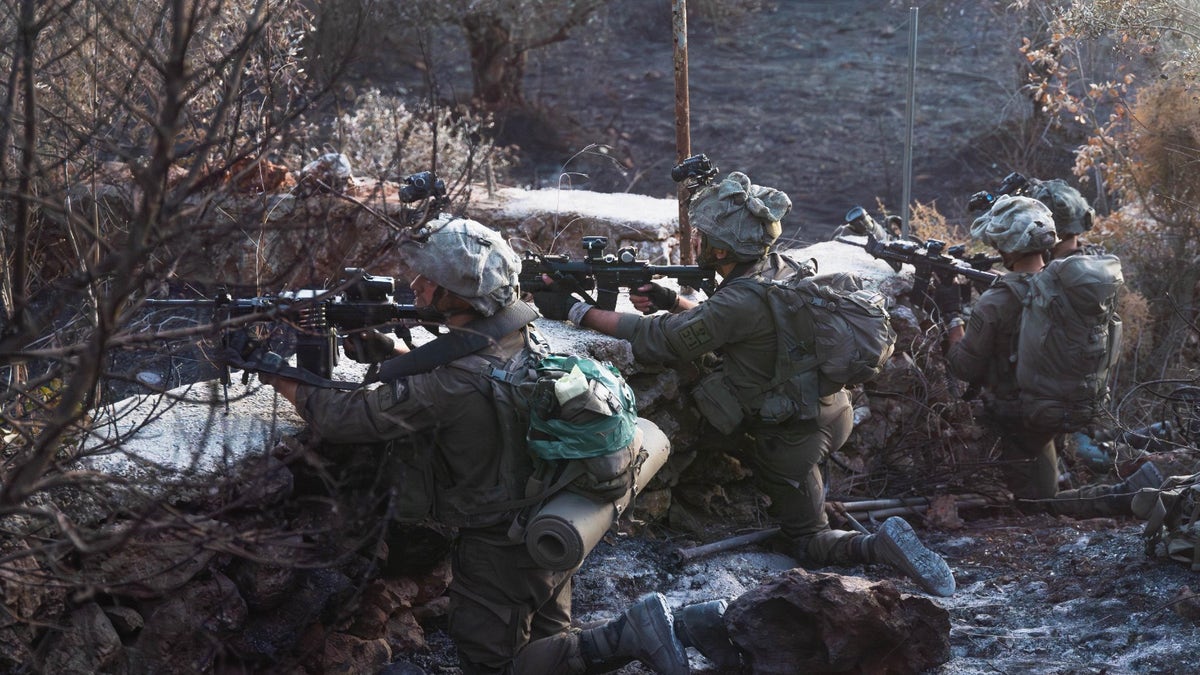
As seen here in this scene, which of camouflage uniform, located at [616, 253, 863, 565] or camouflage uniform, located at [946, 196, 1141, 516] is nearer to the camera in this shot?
camouflage uniform, located at [616, 253, 863, 565]

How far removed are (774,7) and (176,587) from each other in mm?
17793

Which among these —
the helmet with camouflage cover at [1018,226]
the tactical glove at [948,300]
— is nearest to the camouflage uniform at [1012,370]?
the helmet with camouflage cover at [1018,226]

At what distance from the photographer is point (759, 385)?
5867 mm

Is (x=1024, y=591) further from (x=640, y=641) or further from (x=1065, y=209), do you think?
(x=1065, y=209)

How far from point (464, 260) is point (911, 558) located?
2589mm

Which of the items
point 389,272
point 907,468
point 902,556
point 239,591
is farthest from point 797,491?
point 389,272

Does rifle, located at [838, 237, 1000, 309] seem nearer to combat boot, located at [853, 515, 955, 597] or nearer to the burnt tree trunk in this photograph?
combat boot, located at [853, 515, 955, 597]

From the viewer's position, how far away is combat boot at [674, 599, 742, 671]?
475cm

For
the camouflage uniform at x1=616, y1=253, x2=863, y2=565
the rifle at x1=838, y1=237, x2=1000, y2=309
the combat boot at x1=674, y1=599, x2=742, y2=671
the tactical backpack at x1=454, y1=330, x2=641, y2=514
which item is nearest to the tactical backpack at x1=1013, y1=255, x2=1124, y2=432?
the rifle at x1=838, y1=237, x2=1000, y2=309

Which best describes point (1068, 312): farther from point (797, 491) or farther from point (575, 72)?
point (575, 72)

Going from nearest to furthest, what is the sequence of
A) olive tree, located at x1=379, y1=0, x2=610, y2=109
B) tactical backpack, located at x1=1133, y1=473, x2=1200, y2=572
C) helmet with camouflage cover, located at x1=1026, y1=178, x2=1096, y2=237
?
tactical backpack, located at x1=1133, y1=473, x2=1200, y2=572, helmet with camouflage cover, located at x1=1026, y1=178, x2=1096, y2=237, olive tree, located at x1=379, y1=0, x2=610, y2=109

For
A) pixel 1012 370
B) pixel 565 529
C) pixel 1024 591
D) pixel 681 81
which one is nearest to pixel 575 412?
pixel 565 529

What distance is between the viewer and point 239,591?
4453 millimetres

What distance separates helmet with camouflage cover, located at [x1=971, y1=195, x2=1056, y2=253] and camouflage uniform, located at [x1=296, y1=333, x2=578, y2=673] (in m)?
3.58
